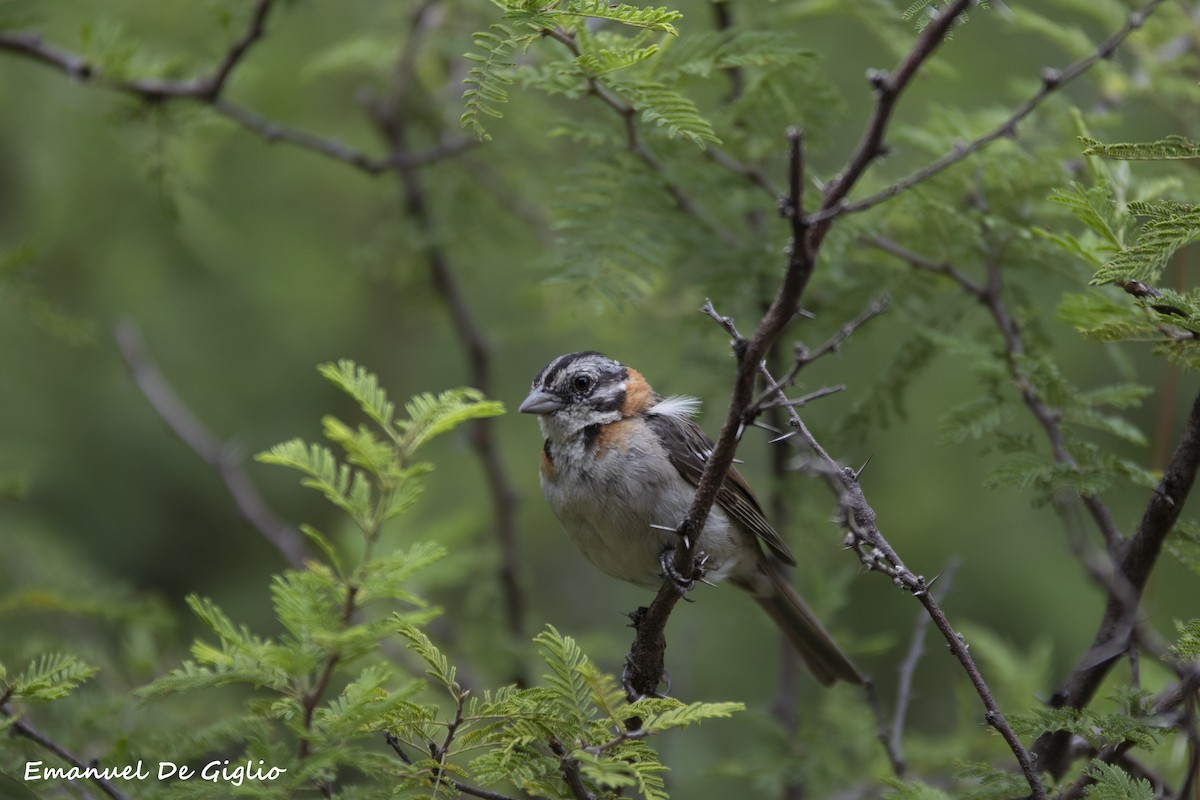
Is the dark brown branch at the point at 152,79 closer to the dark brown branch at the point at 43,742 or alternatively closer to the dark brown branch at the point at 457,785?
the dark brown branch at the point at 43,742

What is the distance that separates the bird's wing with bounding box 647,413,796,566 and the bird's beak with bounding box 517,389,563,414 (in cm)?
41

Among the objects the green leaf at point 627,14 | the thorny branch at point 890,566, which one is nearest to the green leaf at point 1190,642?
the thorny branch at point 890,566

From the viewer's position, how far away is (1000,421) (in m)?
3.72

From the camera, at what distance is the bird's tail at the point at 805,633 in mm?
5117

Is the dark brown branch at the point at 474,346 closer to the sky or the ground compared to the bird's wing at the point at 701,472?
closer to the sky

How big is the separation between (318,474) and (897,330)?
18.9 feet

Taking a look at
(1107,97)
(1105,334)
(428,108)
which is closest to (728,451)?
(1105,334)

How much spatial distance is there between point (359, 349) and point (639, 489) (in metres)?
4.76

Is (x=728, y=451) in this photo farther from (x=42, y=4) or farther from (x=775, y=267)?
(x=42, y=4)

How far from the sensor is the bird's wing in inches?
183

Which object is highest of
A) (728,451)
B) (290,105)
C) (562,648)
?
(290,105)

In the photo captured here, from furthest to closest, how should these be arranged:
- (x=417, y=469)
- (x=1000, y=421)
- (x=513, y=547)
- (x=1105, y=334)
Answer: (x=513, y=547)
(x=1000, y=421)
(x=1105, y=334)
(x=417, y=469)

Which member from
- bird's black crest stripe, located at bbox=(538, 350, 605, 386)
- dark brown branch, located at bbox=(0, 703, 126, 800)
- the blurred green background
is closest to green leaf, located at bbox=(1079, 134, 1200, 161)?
bird's black crest stripe, located at bbox=(538, 350, 605, 386)

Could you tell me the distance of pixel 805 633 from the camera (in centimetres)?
520
